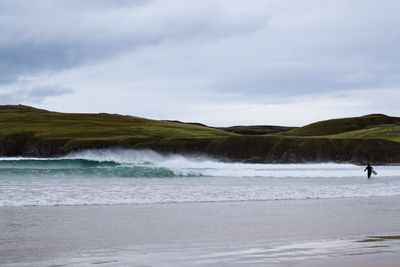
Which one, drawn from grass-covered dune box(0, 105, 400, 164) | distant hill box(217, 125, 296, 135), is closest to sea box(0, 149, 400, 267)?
grass-covered dune box(0, 105, 400, 164)

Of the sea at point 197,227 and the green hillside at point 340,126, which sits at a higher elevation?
the green hillside at point 340,126

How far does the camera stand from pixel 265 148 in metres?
76.4

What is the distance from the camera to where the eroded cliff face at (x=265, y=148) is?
72000 millimetres

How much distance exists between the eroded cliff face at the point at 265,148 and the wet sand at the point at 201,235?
50232 millimetres

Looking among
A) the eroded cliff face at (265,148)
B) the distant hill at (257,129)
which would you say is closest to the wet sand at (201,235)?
the eroded cliff face at (265,148)

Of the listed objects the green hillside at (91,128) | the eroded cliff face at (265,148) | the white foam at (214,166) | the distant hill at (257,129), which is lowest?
the white foam at (214,166)

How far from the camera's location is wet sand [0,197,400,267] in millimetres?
11555

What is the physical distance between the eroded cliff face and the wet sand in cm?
5023

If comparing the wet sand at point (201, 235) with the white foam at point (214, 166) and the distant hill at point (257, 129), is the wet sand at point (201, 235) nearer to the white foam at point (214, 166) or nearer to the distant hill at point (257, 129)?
the white foam at point (214, 166)

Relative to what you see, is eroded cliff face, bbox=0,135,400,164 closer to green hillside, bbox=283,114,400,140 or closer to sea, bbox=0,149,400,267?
sea, bbox=0,149,400,267

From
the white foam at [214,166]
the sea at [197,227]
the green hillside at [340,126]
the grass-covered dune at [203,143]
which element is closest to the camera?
the sea at [197,227]

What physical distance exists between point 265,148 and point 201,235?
6191cm

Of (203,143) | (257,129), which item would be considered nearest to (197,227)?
(203,143)

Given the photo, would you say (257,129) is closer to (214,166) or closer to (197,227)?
(214,166)
